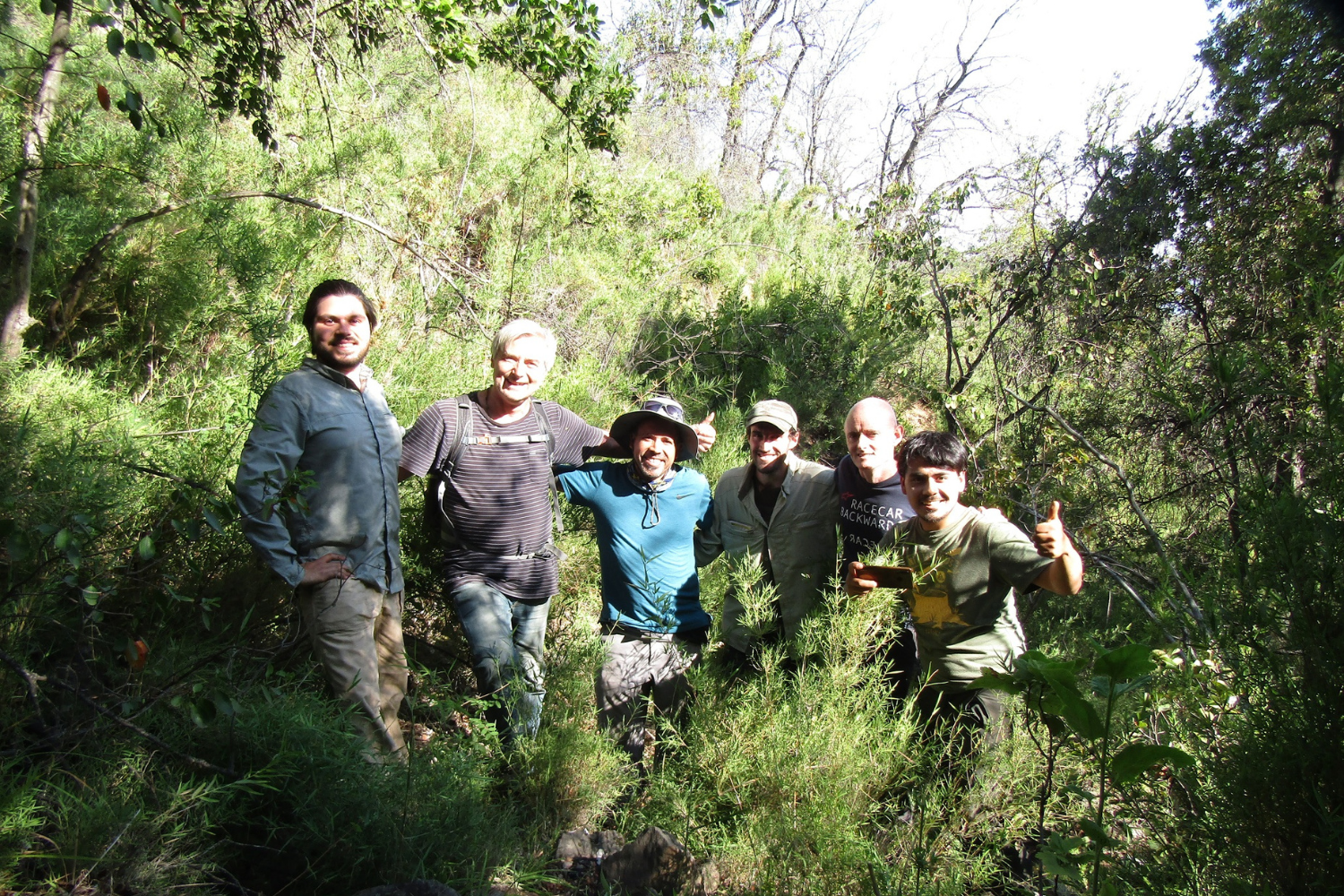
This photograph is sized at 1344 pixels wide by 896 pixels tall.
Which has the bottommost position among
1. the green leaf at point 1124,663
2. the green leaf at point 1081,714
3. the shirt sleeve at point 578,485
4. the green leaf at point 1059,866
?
the green leaf at point 1059,866

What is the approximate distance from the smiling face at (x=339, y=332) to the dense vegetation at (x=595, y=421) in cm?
64

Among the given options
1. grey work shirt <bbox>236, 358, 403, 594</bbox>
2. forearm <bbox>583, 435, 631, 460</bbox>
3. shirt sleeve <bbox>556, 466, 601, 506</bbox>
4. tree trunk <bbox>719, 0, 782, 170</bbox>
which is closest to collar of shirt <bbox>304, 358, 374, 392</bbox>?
grey work shirt <bbox>236, 358, 403, 594</bbox>

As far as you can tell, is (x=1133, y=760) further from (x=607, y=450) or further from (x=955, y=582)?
(x=607, y=450)

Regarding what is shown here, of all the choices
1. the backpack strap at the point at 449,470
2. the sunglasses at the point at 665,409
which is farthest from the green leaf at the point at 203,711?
the sunglasses at the point at 665,409

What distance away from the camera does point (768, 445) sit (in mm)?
3959

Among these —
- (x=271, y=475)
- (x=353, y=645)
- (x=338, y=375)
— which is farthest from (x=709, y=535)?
(x=271, y=475)

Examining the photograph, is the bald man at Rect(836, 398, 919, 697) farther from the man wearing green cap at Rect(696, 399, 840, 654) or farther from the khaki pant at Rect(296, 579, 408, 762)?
the khaki pant at Rect(296, 579, 408, 762)

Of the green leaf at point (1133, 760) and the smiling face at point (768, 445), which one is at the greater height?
the smiling face at point (768, 445)

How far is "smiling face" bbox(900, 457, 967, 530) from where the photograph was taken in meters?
3.29

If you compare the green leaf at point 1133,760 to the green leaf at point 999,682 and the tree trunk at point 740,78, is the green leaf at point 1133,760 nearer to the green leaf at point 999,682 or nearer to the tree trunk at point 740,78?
the green leaf at point 999,682

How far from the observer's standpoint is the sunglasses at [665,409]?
3891mm

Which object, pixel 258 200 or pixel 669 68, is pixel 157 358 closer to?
pixel 258 200

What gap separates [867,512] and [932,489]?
1.72 ft

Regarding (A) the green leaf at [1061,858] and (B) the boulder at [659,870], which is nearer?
(A) the green leaf at [1061,858]
